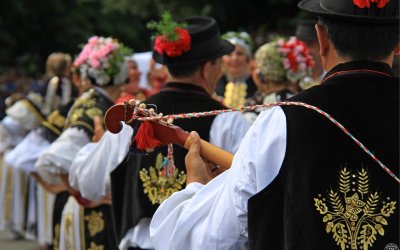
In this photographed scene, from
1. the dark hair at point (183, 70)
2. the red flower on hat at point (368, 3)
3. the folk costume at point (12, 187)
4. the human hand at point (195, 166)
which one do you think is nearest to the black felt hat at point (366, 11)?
the red flower on hat at point (368, 3)

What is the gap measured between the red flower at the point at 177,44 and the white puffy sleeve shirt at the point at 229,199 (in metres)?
1.53

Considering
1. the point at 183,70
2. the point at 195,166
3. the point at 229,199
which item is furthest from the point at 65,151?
the point at 229,199

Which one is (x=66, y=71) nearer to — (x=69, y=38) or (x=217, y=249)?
(x=217, y=249)

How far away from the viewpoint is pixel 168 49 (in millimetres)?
4000

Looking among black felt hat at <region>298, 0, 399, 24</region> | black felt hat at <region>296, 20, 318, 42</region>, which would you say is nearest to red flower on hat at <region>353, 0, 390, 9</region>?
black felt hat at <region>298, 0, 399, 24</region>

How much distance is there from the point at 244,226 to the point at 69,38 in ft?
96.2

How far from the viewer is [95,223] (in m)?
5.11

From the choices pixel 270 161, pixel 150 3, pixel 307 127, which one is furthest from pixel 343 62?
pixel 150 3

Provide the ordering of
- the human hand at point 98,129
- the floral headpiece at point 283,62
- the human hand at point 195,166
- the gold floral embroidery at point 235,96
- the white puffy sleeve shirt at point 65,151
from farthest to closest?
the gold floral embroidery at point 235,96, the floral headpiece at point 283,62, the white puffy sleeve shirt at point 65,151, the human hand at point 98,129, the human hand at point 195,166

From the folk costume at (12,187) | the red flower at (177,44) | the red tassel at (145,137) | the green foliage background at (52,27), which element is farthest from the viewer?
the green foliage background at (52,27)

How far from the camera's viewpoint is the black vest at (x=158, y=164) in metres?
3.75

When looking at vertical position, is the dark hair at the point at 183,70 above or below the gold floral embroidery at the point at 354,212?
below

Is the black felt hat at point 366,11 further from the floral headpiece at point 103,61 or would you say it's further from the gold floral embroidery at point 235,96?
the gold floral embroidery at point 235,96

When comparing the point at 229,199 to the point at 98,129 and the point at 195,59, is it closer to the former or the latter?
the point at 195,59
